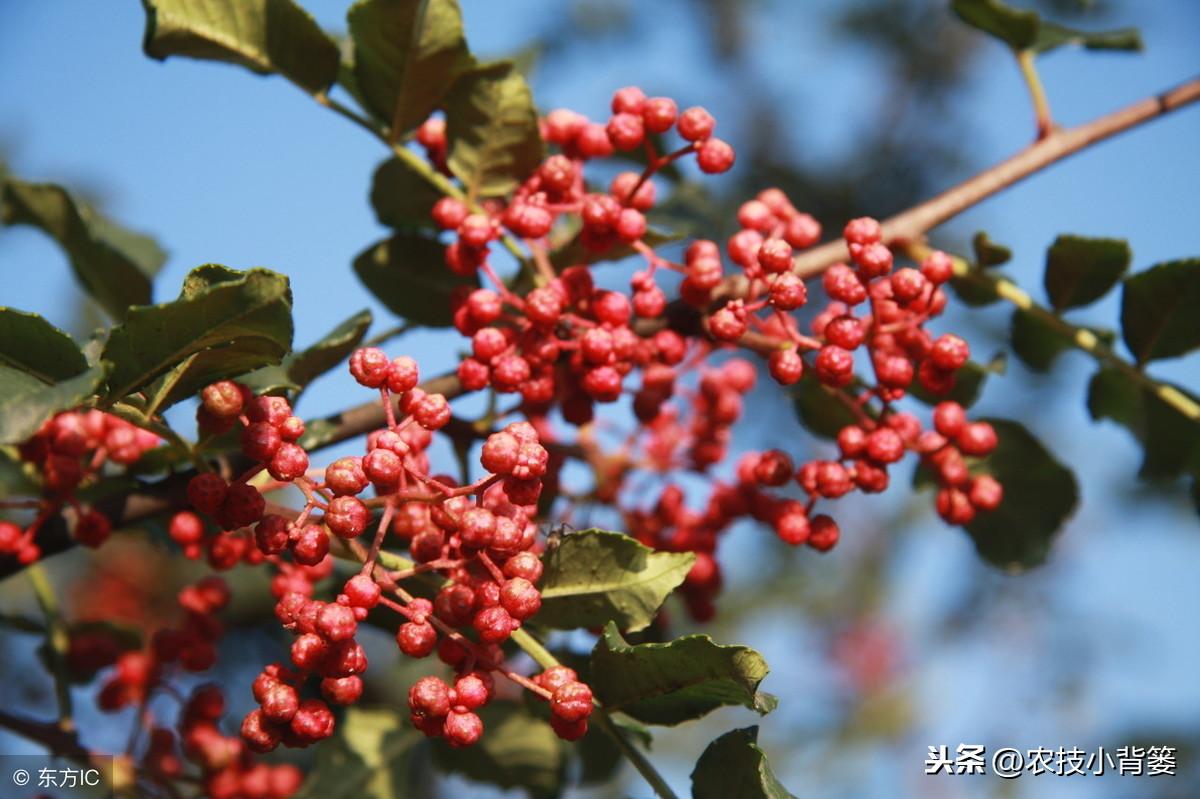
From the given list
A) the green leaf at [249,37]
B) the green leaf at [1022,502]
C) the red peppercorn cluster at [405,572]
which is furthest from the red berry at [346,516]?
the green leaf at [1022,502]

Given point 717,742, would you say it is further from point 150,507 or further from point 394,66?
point 394,66

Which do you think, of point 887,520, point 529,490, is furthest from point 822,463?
point 887,520

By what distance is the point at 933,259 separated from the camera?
187 cm

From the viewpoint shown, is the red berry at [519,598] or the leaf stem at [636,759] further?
the leaf stem at [636,759]

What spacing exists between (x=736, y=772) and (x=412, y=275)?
1.09 meters

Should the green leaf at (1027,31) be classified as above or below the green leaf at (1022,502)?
above

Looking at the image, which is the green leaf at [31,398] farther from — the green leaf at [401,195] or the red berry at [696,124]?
the red berry at [696,124]

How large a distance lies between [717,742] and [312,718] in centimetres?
52

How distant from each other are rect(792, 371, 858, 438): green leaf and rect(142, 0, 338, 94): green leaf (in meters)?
1.01

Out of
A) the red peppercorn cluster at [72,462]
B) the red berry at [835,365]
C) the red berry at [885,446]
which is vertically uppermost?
the red berry at [835,365]

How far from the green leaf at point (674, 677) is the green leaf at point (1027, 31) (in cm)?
150

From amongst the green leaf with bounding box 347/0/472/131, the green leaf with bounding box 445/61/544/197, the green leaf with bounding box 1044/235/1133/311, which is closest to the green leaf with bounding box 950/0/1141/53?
the green leaf with bounding box 1044/235/1133/311

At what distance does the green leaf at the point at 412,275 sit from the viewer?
7.09 feet

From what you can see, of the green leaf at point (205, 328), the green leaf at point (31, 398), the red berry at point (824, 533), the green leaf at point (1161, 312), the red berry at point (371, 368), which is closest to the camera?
the green leaf at point (31, 398)
